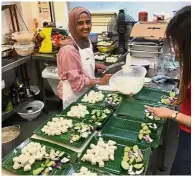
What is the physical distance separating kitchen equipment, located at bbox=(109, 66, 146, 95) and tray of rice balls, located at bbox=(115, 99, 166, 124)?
10 centimetres

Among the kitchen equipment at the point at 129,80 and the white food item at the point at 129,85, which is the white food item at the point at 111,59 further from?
the white food item at the point at 129,85

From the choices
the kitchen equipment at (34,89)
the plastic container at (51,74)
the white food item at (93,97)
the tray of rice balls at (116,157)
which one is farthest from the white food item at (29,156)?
the kitchen equipment at (34,89)

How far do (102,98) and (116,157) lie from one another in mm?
647

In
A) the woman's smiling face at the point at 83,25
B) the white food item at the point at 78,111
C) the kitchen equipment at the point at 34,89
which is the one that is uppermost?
the woman's smiling face at the point at 83,25

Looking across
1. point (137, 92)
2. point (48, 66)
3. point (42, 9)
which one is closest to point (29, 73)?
point (48, 66)

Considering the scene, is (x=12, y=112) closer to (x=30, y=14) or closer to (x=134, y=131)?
(x=30, y=14)

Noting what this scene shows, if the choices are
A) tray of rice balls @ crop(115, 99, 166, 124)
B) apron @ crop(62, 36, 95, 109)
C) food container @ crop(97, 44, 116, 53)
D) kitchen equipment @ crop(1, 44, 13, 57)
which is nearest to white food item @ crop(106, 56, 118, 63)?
food container @ crop(97, 44, 116, 53)

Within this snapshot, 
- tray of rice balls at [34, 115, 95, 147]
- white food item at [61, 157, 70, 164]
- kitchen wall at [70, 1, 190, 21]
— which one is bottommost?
white food item at [61, 157, 70, 164]

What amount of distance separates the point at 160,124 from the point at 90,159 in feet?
1.77

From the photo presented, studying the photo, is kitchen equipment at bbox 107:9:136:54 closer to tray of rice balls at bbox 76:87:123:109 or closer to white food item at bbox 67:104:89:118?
tray of rice balls at bbox 76:87:123:109

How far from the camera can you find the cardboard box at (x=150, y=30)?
2.39 metres

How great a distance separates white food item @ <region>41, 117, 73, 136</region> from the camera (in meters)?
1.41

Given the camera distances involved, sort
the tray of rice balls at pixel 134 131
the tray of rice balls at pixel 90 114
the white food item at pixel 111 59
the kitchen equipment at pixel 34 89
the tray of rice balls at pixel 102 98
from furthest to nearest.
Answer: the kitchen equipment at pixel 34 89, the white food item at pixel 111 59, the tray of rice balls at pixel 102 98, the tray of rice balls at pixel 90 114, the tray of rice balls at pixel 134 131

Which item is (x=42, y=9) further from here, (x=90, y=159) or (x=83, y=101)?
(x=90, y=159)
